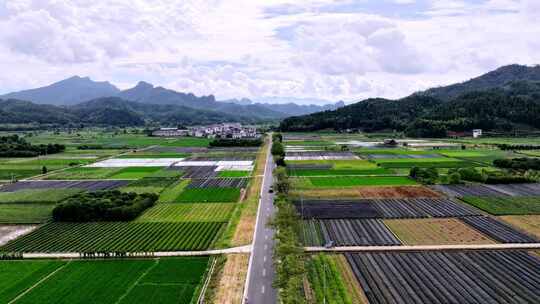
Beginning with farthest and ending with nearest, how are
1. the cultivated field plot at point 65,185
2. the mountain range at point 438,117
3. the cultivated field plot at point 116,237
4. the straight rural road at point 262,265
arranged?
the mountain range at point 438,117
the cultivated field plot at point 65,185
the cultivated field plot at point 116,237
the straight rural road at point 262,265

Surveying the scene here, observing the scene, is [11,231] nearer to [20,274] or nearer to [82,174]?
[20,274]

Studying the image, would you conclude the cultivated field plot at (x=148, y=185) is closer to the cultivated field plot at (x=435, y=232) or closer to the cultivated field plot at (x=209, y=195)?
the cultivated field plot at (x=209, y=195)

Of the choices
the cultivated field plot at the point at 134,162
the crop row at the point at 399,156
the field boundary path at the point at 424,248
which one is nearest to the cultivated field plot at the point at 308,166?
the crop row at the point at 399,156

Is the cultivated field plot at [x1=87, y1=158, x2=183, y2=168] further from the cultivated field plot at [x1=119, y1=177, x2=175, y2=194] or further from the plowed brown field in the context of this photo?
the plowed brown field

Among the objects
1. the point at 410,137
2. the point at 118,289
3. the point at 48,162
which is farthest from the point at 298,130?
the point at 118,289

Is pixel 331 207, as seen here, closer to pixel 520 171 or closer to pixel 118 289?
pixel 118 289

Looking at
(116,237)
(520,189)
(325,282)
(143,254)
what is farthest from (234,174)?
(520,189)
